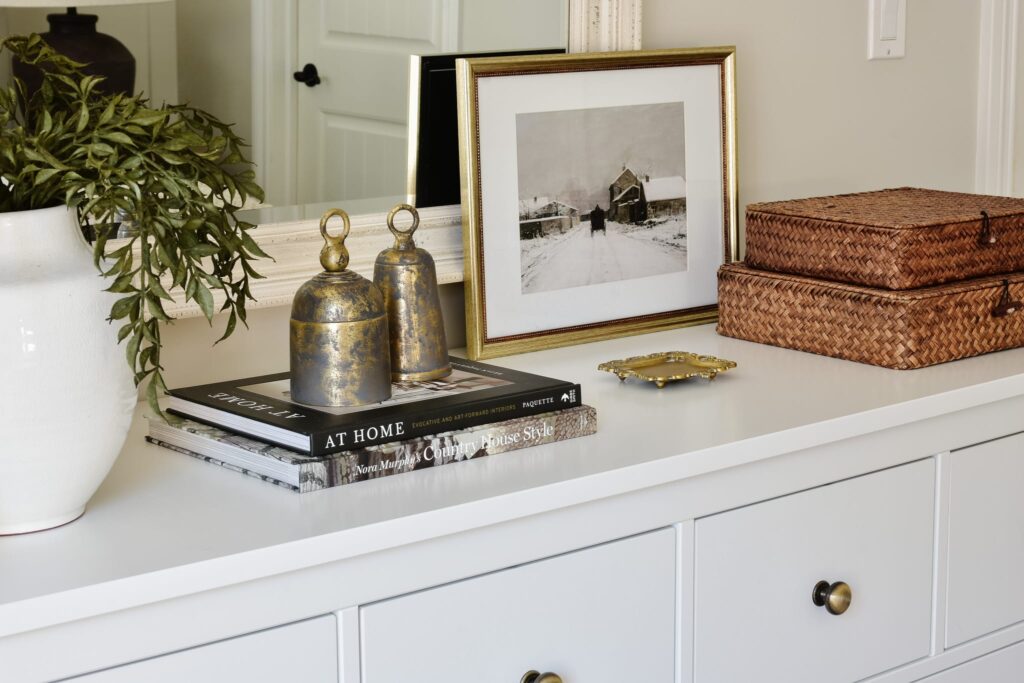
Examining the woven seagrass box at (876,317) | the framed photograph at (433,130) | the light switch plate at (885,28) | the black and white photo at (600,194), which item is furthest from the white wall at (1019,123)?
the framed photograph at (433,130)

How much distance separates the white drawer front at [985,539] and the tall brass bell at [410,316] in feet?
1.83

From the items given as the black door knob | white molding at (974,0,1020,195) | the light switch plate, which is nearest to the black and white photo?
the black door knob

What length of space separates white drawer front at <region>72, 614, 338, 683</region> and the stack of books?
122 millimetres

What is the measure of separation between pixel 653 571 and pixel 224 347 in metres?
0.52

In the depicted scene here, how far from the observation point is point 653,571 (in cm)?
113

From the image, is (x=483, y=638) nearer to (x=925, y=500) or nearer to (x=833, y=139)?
(x=925, y=500)

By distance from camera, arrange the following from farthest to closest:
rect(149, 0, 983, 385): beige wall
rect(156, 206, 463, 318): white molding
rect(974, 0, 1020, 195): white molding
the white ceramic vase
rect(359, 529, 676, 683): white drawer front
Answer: rect(974, 0, 1020, 195): white molding < rect(149, 0, 983, 385): beige wall < rect(156, 206, 463, 318): white molding < rect(359, 529, 676, 683): white drawer front < the white ceramic vase

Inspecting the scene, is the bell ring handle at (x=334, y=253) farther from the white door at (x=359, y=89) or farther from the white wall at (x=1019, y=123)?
the white wall at (x=1019, y=123)

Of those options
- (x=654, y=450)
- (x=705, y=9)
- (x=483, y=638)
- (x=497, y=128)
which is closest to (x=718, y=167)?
(x=705, y=9)

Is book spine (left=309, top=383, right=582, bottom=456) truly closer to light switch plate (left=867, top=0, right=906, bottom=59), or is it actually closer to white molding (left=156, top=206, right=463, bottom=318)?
white molding (left=156, top=206, right=463, bottom=318)

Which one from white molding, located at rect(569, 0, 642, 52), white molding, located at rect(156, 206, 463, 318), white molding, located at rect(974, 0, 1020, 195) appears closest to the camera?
white molding, located at rect(156, 206, 463, 318)

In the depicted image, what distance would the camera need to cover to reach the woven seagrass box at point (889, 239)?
4.72 feet

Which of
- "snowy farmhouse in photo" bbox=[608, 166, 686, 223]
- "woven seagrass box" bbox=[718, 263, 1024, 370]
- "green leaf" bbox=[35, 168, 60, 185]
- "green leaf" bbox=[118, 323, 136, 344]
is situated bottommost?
"woven seagrass box" bbox=[718, 263, 1024, 370]

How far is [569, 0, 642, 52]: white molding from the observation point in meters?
1.54
